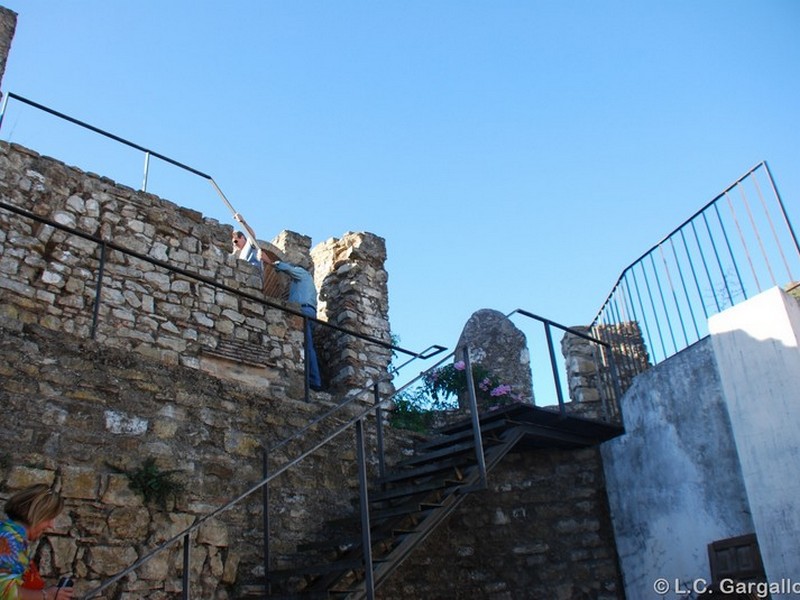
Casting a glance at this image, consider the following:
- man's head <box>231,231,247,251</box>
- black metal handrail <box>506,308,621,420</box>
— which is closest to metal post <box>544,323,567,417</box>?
black metal handrail <box>506,308,621,420</box>

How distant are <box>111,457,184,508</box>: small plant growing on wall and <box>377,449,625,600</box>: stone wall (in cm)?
183

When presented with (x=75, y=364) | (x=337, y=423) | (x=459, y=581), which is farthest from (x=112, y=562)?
(x=459, y=581)

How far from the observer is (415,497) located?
5.99 metres

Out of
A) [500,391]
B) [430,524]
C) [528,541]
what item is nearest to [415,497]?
[430,524]

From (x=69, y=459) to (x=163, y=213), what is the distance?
4164mm

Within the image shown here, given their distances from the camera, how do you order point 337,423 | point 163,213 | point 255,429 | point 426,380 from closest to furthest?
point 255,429
point 337,423
point 163,213
point 426,380

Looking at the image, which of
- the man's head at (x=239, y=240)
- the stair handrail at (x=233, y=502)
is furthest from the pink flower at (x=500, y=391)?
the man's head at (x=239, y=240)

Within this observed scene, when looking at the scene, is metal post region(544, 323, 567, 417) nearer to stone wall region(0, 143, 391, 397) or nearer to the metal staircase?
the metal staircase

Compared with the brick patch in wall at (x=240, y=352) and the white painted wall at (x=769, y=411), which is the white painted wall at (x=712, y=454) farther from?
the brick patch in wall at (x=240, y=352)

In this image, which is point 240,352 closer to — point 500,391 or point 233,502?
point 500,391

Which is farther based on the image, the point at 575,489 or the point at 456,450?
the point at 575,489

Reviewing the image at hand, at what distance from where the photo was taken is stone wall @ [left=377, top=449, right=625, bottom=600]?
6.30 meters

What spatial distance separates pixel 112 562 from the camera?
473cm

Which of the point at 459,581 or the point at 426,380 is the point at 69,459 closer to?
the point at 459,581
